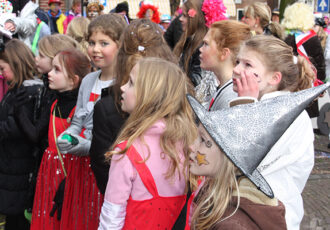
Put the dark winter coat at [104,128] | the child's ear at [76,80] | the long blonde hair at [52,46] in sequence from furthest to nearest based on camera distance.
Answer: the long blonde hair at [52,46] → the child's ear at [76,80] → the dark winter coat at [104,128]

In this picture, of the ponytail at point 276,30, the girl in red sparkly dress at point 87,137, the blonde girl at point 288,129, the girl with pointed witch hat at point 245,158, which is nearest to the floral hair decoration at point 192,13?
the girl in red sparkly dress at point 87,137

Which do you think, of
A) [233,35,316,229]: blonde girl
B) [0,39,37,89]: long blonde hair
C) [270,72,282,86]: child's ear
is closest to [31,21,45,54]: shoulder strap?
[0,39,37,89]: long blonde hair

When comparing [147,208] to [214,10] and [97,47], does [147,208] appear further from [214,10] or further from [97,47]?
[214,10]

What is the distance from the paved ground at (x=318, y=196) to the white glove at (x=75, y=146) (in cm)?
253

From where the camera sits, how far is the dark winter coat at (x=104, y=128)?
2596mm

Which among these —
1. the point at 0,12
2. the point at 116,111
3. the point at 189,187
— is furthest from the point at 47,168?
the point at 0,12

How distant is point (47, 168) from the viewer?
332 centimetres

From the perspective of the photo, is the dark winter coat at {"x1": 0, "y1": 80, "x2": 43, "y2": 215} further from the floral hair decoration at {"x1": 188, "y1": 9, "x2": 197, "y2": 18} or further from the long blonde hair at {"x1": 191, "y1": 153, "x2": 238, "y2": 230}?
the long blonde hair at {"x1": 191, "y1": 153, "x2": 238, "y2": 230}

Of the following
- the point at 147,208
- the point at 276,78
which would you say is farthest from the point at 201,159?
the point at 276,78

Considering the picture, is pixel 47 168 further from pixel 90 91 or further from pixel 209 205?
pixel 209 205

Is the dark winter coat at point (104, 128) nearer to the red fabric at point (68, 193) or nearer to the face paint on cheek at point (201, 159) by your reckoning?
the red fabric at point (68, 193)

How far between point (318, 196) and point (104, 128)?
3.62 metres

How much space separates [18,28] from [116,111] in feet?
11.7

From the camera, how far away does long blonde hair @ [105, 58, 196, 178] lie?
2.30 m
